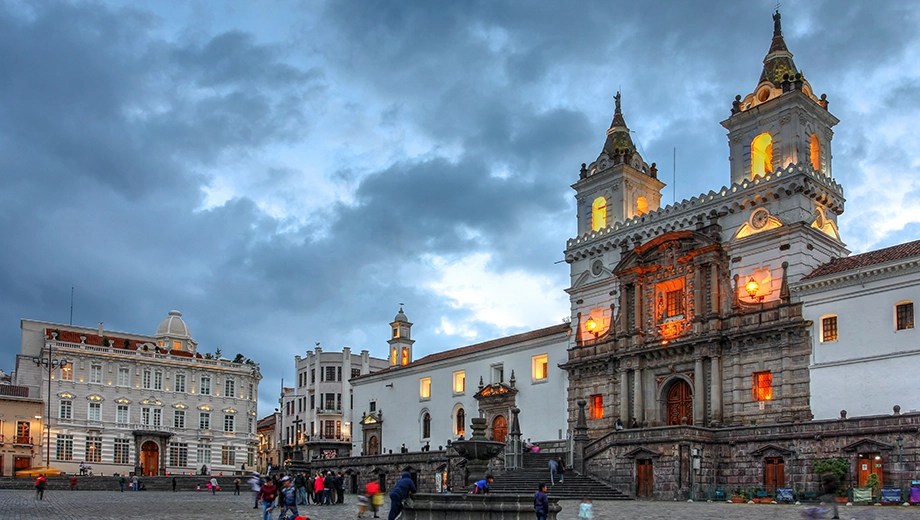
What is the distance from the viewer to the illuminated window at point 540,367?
182 feet

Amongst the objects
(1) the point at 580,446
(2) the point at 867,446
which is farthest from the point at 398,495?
(1) the point at 580,446

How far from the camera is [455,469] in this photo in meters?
52.8

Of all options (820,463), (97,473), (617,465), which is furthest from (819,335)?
(97,473)

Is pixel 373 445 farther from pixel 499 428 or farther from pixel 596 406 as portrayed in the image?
pixel 596 406

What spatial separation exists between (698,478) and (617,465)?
369cm

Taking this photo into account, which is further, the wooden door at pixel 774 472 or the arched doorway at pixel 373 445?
the arched doorway at pixel 373 445

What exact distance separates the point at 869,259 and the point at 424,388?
33274mm

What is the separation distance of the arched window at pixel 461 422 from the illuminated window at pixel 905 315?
2989 centimetres

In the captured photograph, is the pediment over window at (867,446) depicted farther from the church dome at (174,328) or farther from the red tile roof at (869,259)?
the church dome at (174,328)

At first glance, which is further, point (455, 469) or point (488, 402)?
point (488, 402)

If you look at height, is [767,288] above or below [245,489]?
above

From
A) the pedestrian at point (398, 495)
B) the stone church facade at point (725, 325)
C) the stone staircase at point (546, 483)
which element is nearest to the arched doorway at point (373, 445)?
the stone church facade at point (725, 325)

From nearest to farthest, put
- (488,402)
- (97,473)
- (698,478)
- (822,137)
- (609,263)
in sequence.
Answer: (698,478), (822,137), (609,263), (488,402), (97,473)

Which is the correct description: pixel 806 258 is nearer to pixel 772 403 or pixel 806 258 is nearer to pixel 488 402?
pixel 772 403
